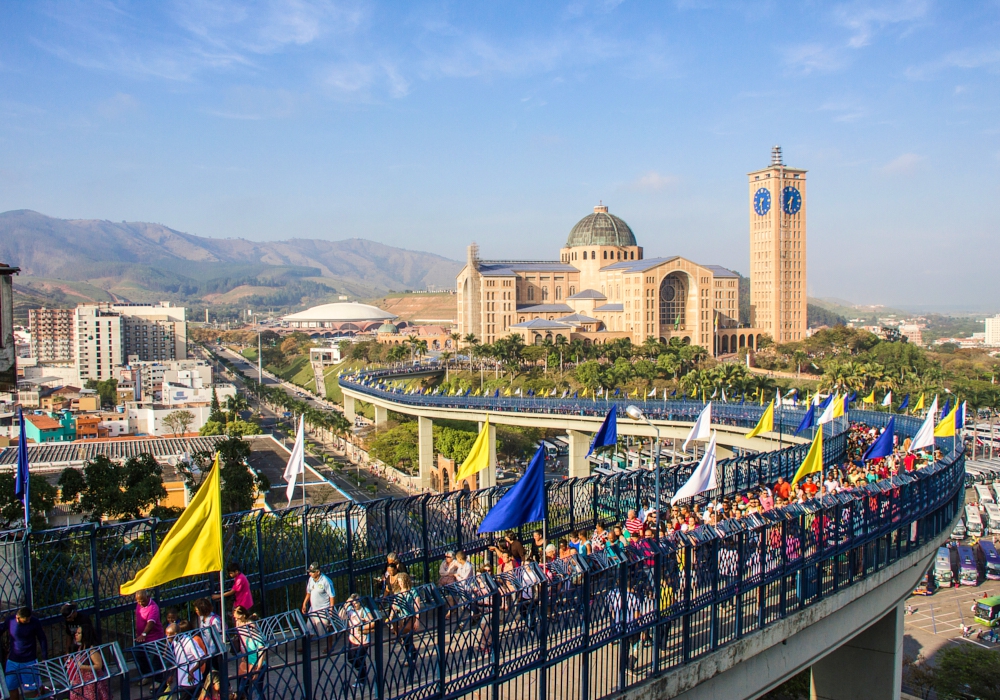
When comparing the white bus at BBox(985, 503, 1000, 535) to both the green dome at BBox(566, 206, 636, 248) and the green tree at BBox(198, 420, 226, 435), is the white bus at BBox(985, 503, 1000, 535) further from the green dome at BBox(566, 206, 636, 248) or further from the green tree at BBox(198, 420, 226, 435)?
the green dome at BBox(566, 206, 636, 248)

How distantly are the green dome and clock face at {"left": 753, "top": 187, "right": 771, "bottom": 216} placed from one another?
16.2m

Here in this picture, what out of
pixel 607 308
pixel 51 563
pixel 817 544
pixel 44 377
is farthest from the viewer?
pixel 44 377

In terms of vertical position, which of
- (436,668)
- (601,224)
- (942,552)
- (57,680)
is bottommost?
(942,552)

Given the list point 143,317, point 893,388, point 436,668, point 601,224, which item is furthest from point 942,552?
point 143,317

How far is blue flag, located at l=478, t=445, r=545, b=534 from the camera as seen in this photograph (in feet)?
41.0

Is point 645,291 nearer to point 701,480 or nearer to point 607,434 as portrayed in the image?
point 607,434

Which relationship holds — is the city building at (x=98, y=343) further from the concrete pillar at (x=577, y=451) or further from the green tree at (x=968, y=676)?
the green tree at (x=968, y=676)

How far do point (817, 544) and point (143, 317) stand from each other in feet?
488

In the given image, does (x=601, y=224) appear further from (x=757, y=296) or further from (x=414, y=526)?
(x=414, y=526)

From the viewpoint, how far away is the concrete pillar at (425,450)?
58.8 meters

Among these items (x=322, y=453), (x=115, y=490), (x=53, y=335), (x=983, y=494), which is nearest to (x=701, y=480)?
(x=115, y=490)

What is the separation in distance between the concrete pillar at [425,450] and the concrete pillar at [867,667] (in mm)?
39955

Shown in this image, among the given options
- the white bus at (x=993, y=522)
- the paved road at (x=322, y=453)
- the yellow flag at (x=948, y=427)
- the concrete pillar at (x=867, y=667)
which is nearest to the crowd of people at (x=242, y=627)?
the concrete pillar at (x=867, y=667)

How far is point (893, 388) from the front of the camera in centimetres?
6456
